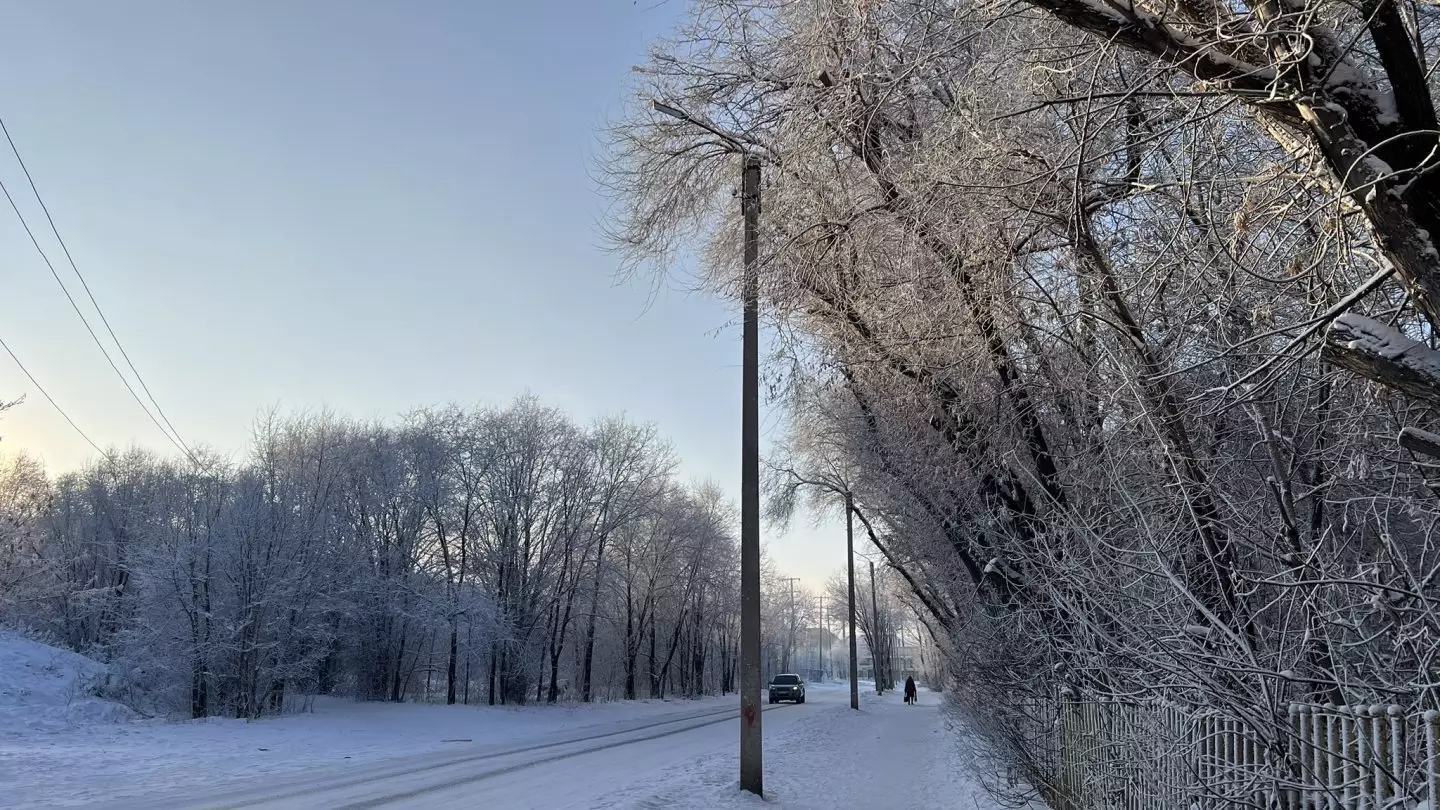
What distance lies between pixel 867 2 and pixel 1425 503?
12.3 ft

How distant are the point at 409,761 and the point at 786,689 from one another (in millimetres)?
34489

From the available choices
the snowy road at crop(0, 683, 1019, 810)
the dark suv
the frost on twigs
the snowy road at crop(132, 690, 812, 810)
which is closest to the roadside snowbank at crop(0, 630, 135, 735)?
the snowy road at crop(0, 683, 1019, 810)

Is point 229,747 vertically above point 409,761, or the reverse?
point 229,747

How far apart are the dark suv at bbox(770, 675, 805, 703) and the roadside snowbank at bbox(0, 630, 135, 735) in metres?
31.5

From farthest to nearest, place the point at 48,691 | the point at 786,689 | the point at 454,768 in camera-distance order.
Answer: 1. the point at 786,689
2. the point at 48,691
3. the point at 454,768

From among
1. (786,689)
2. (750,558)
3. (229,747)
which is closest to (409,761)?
(229,747)

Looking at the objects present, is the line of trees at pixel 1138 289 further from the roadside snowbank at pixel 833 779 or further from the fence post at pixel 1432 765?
the roadside snowbank at pixel 833 779

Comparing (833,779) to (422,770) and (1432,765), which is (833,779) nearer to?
(422,770)

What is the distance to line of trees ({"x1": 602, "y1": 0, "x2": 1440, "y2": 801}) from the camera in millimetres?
3176

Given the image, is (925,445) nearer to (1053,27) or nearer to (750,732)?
(750,732)

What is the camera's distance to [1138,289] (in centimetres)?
482

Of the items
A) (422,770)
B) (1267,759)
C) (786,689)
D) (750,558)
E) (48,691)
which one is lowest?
(786,689)

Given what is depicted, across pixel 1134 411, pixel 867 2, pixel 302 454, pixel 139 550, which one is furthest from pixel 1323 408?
pixel 302 454

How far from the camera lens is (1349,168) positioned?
2922 mm
